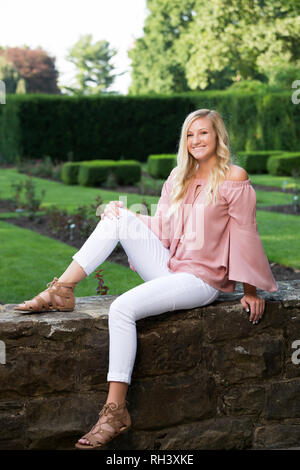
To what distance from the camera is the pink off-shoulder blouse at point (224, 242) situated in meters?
2.68

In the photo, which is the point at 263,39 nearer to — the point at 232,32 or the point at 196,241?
the point at 232,32

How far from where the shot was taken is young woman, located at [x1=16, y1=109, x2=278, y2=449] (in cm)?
247

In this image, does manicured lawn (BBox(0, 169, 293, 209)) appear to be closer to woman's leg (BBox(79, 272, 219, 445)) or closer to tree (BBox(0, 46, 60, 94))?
woman's leg (BBox(79, 272, 219, 445))

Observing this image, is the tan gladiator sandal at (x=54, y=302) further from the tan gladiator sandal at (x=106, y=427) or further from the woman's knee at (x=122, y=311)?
the tan gladiator sandal at (x=106, y=427)

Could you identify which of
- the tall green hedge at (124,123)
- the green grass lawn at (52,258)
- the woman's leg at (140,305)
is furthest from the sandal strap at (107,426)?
the tall green hedge at (124,123)

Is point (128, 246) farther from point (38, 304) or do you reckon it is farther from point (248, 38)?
point (248, 38)

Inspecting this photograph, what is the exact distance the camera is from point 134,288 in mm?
2594

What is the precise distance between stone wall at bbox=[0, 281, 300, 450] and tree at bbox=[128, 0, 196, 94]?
3159cm

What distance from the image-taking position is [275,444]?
279 cm

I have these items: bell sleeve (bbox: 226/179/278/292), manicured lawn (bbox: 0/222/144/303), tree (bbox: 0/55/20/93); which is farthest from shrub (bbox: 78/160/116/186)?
tree (bbox: 0/55/20/93)

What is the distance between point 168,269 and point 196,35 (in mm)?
19604

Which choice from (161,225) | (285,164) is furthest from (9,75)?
(161,225)

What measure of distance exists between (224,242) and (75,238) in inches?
182

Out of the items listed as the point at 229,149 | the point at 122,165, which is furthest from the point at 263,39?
the point at 229,149
